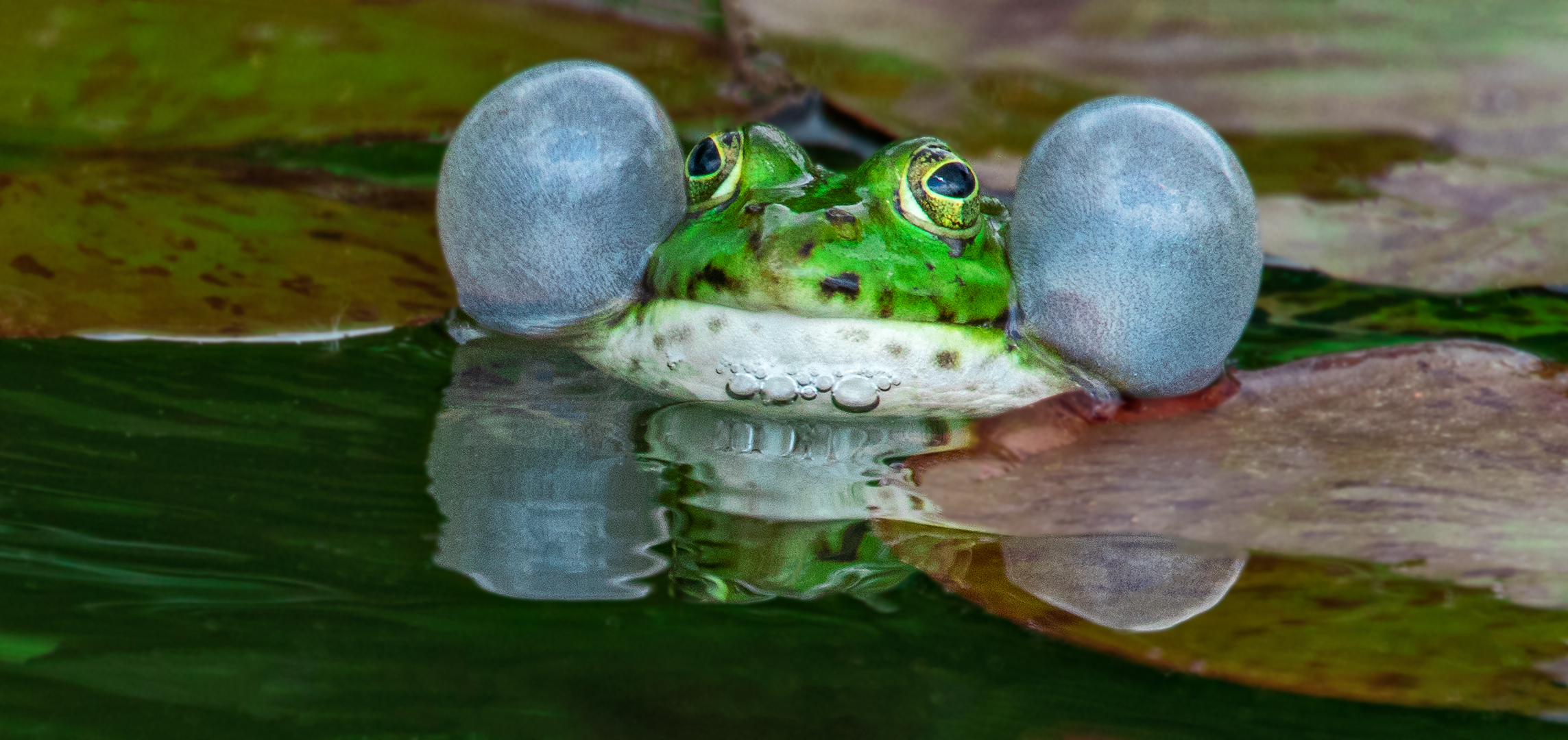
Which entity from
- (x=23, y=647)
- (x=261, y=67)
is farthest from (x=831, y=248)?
(x=261, y=67)

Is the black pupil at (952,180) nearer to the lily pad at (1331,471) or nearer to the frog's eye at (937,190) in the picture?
the frog's eye at (937,190)

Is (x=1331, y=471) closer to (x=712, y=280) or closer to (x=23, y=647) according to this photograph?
(x=712, y=280)

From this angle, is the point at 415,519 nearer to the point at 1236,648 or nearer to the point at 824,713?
the point at 824,713

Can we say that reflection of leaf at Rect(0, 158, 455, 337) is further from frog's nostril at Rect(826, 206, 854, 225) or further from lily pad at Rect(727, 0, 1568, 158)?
lily pad at Rect(727, 0, 1568, 158)

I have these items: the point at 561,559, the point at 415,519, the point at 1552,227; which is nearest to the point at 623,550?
the point at 561,559

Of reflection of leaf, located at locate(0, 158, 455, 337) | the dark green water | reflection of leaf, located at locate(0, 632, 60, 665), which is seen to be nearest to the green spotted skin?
the dark green water

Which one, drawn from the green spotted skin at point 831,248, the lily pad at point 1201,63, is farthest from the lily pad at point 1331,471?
the lily pad at point 1201,63
